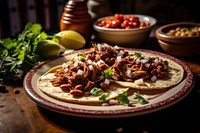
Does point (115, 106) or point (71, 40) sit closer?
point (115, 106)

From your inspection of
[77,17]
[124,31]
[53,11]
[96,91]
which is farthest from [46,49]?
[53,11]

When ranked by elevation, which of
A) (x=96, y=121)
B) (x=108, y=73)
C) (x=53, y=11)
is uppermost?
(x=108, y=73)

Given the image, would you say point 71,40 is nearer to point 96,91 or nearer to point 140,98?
point 96,91

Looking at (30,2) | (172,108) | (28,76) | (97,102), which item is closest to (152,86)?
(172,108)

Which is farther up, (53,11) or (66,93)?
(66,93)

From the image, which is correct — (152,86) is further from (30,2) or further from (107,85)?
(30,2)

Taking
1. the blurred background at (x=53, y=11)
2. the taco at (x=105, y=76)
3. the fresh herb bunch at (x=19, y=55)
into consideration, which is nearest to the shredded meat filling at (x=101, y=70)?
the taco at (x=105, y=76)

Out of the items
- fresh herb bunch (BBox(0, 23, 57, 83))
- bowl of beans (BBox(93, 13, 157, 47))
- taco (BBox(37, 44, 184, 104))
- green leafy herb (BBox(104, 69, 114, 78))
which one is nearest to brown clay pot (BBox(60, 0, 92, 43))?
bowl of beans (BBox(93, 13, 157, 47))
